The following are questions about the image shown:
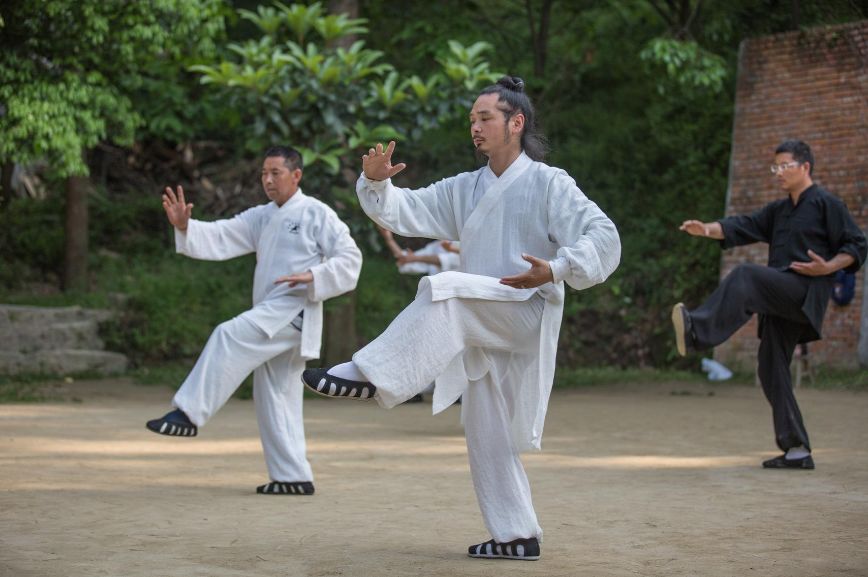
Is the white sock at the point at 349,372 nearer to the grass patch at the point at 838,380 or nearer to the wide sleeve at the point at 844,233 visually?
the wide sleeve at the point at 844,233

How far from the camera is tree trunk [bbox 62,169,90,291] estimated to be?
14086 mm

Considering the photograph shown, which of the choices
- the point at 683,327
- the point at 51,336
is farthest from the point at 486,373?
the point at 51,336

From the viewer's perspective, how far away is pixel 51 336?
12.7 metres

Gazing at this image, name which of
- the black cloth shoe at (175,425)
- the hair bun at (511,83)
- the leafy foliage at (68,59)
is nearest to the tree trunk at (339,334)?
the leafy foliage at (68,59)

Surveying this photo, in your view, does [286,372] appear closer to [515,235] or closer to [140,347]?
[515,235]

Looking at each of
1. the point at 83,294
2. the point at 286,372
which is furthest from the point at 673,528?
the point at 83,294

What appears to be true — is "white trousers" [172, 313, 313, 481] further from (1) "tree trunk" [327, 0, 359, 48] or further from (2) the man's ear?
(1) "tree trunk" [327, 0, 359, 48]

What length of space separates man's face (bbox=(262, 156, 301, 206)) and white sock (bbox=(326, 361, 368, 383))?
275cm

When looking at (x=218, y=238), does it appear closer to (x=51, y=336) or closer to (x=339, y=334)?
(x=339, y=334)

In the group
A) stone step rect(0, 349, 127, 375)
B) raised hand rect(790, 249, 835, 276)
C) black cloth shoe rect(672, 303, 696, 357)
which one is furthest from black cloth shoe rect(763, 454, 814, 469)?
stone step rect(0, 349, 127, 375)

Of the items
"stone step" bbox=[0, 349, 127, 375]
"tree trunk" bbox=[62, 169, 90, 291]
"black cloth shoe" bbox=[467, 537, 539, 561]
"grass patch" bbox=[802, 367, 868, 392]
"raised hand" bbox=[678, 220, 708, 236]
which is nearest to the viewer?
"black cloth shoe" bbox=[467, 537, 539, 561]

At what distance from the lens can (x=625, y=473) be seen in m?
6.84

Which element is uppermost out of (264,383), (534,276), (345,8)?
(345,8)

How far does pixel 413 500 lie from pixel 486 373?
158 cm
